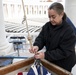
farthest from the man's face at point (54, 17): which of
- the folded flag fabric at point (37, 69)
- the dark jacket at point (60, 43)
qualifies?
the folded flag fabric at point (37, 69)

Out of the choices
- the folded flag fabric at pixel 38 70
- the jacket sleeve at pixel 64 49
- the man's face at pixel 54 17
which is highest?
the man's face at pixel 54 17

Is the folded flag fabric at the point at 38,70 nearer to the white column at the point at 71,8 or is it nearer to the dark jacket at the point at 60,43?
the dark jacket at the point at 60,43

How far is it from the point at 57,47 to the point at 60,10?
0.24m

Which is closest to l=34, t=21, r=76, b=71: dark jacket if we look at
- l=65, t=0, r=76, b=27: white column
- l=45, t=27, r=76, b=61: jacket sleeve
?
l=45, t=27, r=76, b=61: jacket sleeve

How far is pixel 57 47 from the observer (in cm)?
110

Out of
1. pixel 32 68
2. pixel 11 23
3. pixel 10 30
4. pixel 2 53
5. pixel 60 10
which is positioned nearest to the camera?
pixel 32 68

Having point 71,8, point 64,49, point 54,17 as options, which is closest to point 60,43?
point 64,49

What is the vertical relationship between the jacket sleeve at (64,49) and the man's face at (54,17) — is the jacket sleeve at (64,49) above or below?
below

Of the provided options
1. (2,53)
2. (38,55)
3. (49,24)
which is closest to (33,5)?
(2,53)

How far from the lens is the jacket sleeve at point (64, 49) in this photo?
1.04 metres

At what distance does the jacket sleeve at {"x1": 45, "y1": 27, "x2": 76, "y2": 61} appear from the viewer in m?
1.04

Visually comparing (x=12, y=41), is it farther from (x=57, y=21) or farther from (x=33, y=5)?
(x=57, y=21)

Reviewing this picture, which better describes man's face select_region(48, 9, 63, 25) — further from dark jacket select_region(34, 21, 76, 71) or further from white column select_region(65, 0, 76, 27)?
white column select_region(65, 0, 76, 27)

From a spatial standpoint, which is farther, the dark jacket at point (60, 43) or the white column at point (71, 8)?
the white column at point (71, 8)
